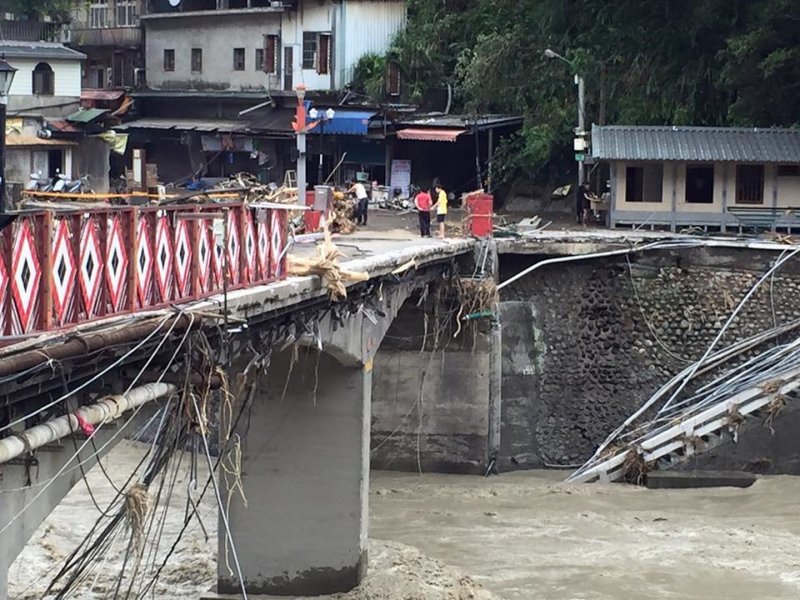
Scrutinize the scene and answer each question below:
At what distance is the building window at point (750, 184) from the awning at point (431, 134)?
10.3 metres

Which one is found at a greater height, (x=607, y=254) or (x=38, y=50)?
(x=38, y=50)

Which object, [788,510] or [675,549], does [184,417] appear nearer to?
[675,549]

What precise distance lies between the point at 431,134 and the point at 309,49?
8.60 m

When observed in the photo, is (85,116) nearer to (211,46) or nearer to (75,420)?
(211,46)

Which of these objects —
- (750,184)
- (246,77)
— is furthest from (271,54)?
(750,184)

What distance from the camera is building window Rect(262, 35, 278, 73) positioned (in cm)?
4891

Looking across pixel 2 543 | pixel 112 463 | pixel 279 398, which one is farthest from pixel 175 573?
pixel 2 543

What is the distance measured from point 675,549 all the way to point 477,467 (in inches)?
247

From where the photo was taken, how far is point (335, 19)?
46625mm

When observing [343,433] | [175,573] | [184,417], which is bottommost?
[175,573]

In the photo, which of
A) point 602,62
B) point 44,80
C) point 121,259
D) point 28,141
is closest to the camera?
point 121,259

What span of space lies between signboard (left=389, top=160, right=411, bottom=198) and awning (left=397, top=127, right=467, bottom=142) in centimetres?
201

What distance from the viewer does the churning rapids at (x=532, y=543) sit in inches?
787

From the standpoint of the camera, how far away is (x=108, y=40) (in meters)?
54.6
